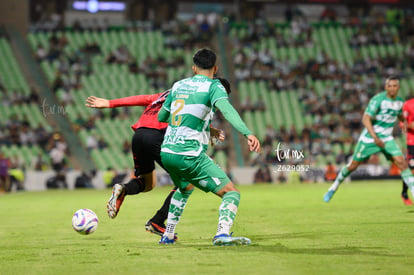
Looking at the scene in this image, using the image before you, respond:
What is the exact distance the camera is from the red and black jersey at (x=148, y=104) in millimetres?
8703

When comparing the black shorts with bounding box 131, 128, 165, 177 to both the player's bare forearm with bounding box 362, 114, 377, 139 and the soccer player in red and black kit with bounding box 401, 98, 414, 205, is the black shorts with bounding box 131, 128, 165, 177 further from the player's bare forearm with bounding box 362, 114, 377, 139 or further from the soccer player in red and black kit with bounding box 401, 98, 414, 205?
the soccer player in red and black kit with bounding box 401, 98, 414, 205

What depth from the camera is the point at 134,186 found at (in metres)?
9.17

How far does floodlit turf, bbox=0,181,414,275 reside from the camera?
6184 mm

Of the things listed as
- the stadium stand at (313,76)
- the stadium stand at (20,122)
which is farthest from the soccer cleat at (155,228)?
the stadium stand at (313,76)

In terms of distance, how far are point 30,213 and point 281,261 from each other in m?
9.76

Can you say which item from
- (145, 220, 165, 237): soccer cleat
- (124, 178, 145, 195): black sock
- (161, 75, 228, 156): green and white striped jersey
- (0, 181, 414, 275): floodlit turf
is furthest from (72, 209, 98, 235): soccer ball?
(161, 75, 228, 156): green and white striped jersey

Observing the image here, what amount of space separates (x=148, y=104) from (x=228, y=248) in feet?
8.33

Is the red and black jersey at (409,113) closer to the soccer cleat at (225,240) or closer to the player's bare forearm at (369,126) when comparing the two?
the player's bare forearm at (369,126)

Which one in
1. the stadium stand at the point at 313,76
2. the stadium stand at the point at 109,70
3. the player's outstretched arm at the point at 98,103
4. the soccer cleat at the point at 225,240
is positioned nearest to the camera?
the soccer cleat at the point at 225,240

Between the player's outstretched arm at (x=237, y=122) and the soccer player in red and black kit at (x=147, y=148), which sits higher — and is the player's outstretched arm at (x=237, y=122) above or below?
above

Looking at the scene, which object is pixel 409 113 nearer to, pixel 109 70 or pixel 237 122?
pixel 237 122

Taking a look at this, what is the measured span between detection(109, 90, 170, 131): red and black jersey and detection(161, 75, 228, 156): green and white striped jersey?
3.85 feet

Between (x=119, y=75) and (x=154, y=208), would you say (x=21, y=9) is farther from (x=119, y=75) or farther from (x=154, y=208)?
(x=154, y=208)

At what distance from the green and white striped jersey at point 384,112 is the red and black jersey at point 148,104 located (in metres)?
5.67
